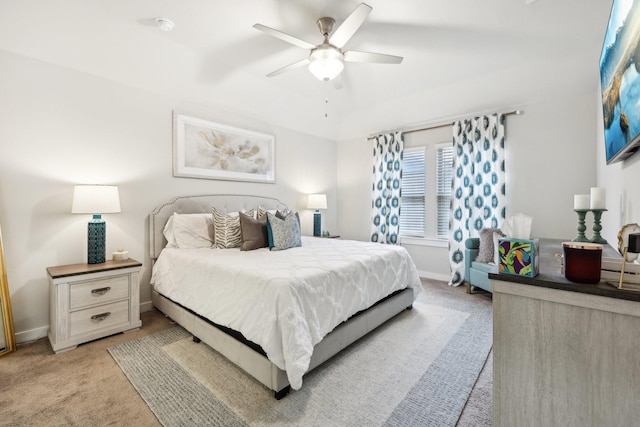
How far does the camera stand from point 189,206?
11.4ft

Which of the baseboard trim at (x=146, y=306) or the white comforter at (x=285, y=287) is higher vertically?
the white comforter at (x=285, y=287)

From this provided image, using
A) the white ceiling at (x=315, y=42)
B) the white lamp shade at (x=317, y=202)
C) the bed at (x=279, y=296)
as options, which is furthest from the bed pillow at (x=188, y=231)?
the white lamp shade at (x=317, y=202)

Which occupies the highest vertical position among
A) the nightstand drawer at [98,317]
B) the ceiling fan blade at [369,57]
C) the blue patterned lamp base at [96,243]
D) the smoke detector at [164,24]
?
the smoke detector at [164,24]

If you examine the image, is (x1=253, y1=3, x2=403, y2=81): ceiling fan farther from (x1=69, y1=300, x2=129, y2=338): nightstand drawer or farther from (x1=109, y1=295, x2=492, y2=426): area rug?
(x1=69, y1=300, x2=129, y2=338): nightstand drawer

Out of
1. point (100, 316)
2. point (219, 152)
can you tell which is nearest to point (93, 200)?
point (100, 316)

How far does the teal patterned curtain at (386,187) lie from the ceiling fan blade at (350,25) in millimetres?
2643

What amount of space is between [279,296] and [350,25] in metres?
2.08

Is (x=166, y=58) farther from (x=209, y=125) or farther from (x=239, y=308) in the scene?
(x=239, y=308)

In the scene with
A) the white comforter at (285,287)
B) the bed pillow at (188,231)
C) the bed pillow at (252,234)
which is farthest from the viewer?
the bed pillow at (188,231)

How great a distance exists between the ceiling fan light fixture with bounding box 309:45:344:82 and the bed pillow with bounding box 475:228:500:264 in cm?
273

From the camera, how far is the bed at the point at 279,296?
172 centimetres

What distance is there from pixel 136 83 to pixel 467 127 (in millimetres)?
4312

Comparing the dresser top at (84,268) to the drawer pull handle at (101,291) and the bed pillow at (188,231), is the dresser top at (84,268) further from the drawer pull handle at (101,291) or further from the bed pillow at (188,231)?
the bed pillow at (188,231)

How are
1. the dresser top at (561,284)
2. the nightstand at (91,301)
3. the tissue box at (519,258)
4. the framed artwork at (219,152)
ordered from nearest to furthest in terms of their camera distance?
the dresser top at (561,284), the tissue box at (519,258), the nightstand at (91,301), the framed artwork at (219,152)
